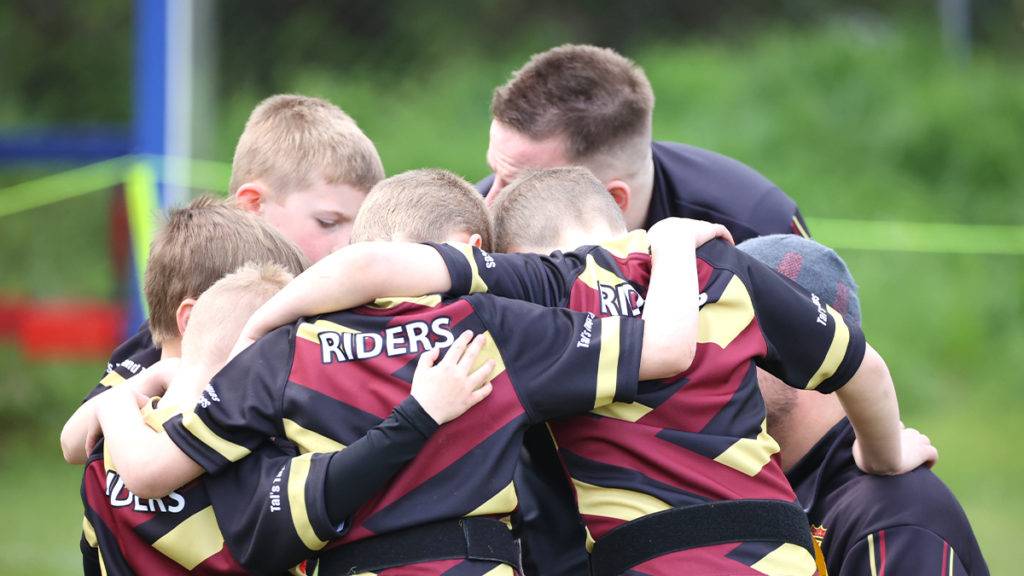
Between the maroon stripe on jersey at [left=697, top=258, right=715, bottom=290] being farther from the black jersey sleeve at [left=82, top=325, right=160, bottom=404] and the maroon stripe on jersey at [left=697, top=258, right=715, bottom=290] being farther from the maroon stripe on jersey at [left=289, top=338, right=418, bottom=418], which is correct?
the black jersey sleeve at [left=82, top=325, right=160, bottom=404]

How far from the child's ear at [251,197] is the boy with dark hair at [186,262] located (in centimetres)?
45

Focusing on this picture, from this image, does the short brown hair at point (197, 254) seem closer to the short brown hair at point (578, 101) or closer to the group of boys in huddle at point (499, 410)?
the group of boys in huddle at point (499, 410)

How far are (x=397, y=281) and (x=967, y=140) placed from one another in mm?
9069

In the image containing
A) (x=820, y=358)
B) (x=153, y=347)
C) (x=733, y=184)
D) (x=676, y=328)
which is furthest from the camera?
(x=733, y=184)

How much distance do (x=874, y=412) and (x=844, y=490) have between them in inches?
8.4

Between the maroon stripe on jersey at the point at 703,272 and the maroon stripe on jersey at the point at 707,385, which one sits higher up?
the maroon stripe on jersey at the point at 703,272

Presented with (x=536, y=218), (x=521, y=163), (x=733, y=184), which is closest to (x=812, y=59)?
(x=733, y=184)

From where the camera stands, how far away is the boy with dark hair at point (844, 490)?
2596mm

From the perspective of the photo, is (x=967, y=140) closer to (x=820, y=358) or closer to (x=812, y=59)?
(x=812, y=59)

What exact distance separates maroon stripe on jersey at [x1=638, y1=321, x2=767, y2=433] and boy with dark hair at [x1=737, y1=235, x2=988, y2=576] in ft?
1.22

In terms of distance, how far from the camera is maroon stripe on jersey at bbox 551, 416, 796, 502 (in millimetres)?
2410

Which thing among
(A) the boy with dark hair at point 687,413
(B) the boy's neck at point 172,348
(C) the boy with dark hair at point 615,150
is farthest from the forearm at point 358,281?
(C) the boy with dark hair at point 615,150

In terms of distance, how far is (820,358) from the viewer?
8.38 feet

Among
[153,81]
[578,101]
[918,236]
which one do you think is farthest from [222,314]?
[918,236]
